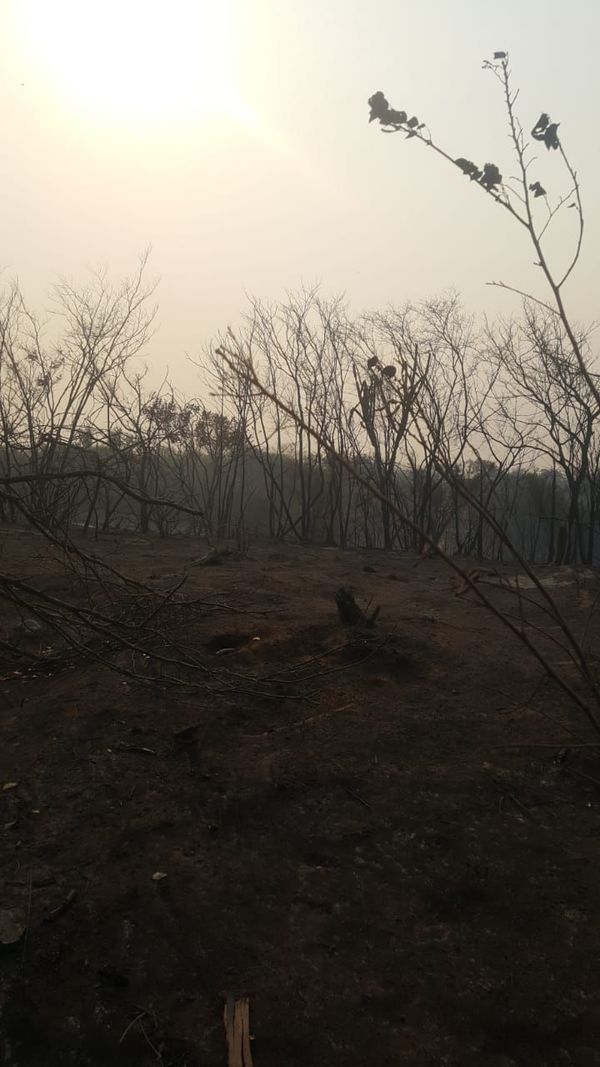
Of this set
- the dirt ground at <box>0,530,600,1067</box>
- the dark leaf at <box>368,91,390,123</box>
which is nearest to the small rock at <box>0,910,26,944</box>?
the dirt ground at <box>0,530,600,1067</box>

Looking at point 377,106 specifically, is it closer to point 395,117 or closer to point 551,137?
point 395,117

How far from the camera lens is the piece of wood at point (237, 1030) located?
6.08 ft

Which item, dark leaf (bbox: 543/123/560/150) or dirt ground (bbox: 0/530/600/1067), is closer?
dark leaf (bbox: 543/123/560/150)

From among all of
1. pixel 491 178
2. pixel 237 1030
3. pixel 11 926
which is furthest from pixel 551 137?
pixel 11 926

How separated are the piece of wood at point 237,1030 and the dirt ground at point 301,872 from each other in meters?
0.03

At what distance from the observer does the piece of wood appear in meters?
1.85

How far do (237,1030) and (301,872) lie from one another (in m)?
0.81

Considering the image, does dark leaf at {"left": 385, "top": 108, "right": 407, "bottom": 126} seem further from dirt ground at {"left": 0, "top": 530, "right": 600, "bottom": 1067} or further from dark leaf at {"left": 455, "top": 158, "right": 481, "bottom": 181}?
dirt ground at {"left": 0, "top": 530, "right": 600, "bottom": 1067}

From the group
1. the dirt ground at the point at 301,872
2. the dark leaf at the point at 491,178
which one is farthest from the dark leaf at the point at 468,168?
the dirt ground at the point at 301,872

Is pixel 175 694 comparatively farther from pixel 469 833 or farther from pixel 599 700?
pixel 599 700

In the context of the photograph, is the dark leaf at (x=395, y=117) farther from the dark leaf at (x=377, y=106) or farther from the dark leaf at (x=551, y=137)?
the dark leaf at (x=551, y=137)

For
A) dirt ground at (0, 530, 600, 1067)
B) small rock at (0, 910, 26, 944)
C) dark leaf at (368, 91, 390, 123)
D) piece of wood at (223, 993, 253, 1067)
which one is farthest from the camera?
small rock at (0, 910, 26, 944)

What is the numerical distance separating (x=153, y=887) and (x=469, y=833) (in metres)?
1.40

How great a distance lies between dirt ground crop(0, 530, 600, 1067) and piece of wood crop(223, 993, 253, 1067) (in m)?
0.03
